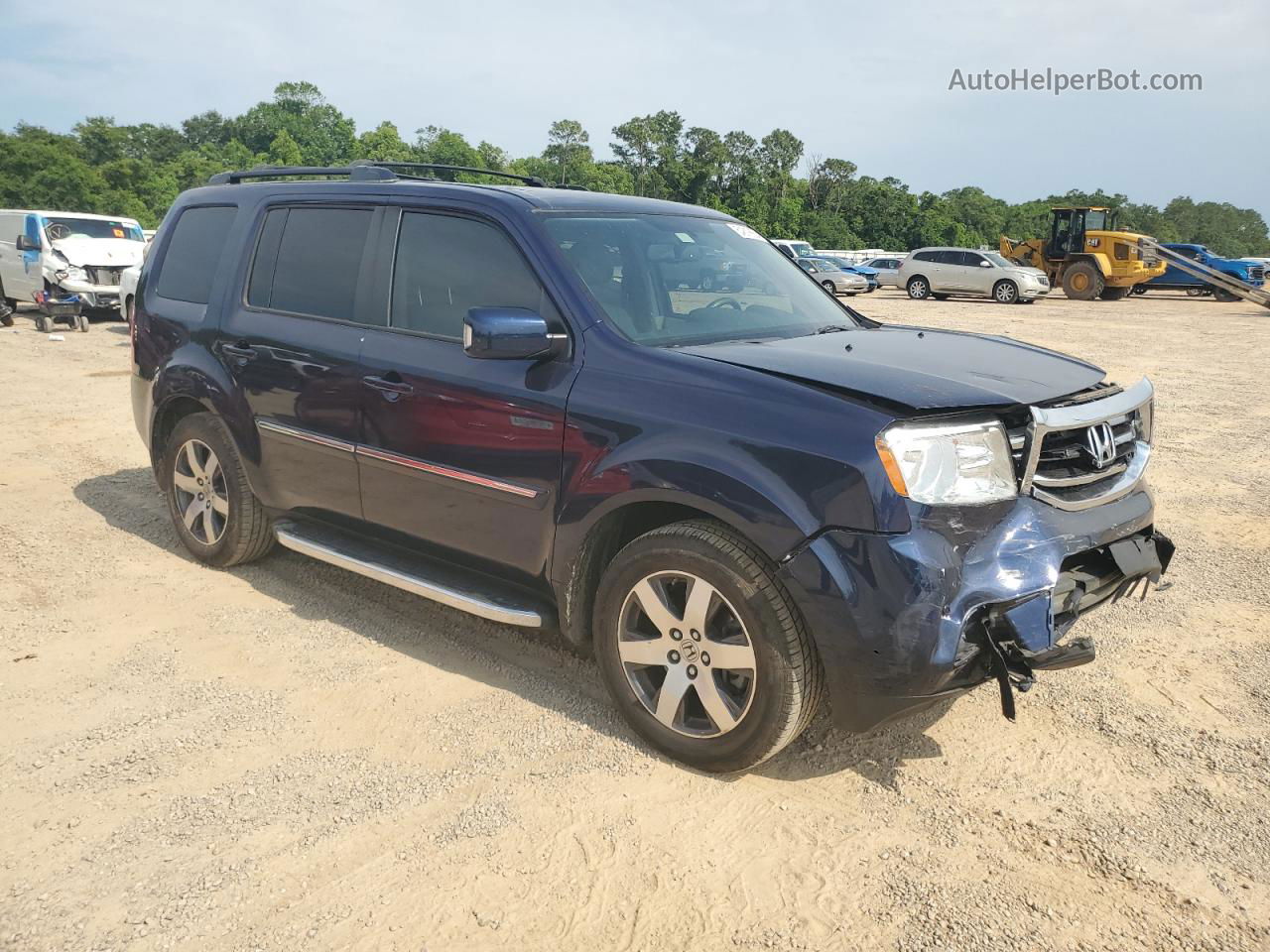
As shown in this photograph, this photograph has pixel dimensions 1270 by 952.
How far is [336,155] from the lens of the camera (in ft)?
401

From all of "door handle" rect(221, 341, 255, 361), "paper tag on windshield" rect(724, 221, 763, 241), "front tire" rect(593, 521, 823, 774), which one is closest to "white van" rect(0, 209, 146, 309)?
"door handle" rect(221, 341, 255, 361)

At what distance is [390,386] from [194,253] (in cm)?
195

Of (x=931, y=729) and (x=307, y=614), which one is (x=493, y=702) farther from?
(x=931, y=729)

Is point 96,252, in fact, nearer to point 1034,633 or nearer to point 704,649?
point 704,649

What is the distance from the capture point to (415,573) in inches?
160

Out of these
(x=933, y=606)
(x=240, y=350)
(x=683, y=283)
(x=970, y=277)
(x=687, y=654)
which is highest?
(x=683, y=283)

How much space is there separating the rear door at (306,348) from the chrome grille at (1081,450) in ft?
8.55

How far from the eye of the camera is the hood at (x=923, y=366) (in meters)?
3.05

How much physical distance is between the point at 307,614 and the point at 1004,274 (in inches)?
1092

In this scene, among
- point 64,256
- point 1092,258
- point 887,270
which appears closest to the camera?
point 64,256

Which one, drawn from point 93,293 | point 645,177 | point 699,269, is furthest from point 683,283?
point 645,177

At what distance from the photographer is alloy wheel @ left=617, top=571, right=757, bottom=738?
3.17 metres

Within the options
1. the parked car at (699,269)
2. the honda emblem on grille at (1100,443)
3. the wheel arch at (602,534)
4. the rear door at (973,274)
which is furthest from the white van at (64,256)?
the rear door at (973,274)

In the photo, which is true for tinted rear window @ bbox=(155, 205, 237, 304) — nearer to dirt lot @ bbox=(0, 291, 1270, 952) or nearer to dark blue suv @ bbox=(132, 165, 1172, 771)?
dark blue suv @ bbox=(132, 165, 1172, 771)
